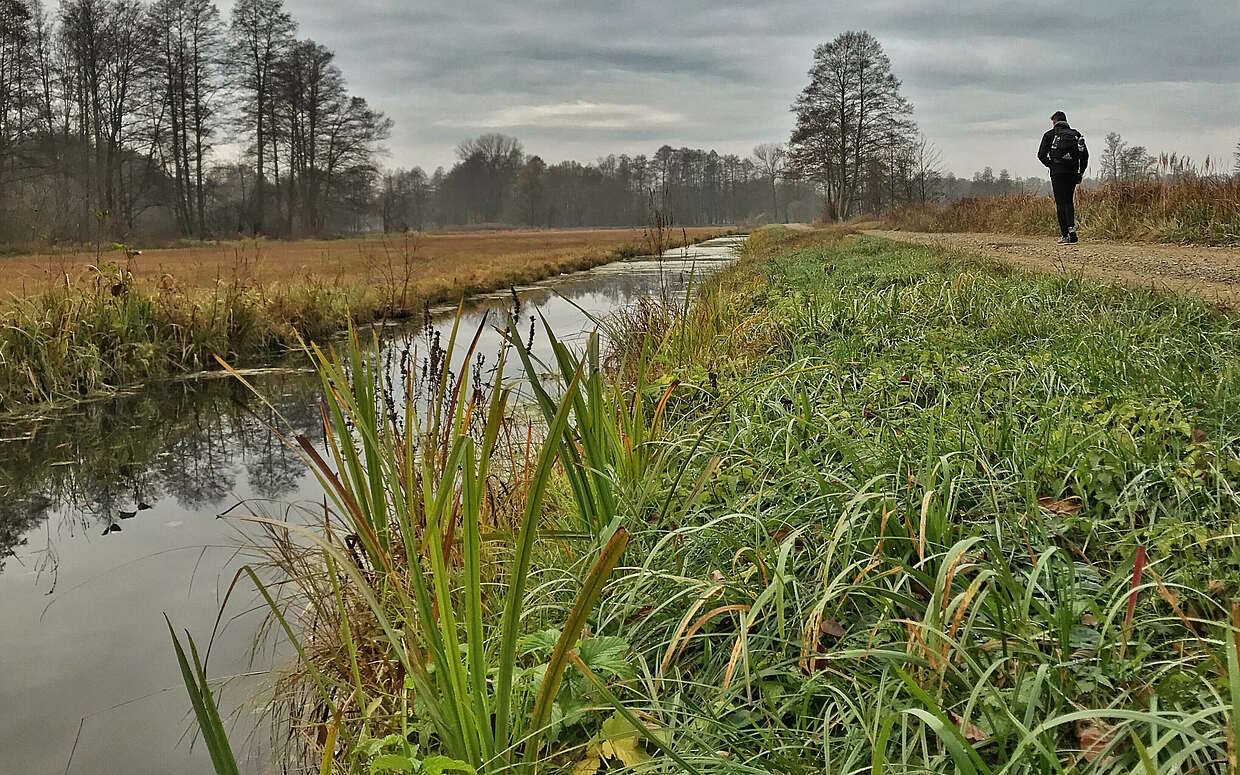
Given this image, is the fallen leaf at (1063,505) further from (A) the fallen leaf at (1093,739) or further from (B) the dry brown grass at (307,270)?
(B) the dry brown grass at (307,270)

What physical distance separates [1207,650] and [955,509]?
2.82ft

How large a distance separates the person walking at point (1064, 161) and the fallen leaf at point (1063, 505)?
10950mm

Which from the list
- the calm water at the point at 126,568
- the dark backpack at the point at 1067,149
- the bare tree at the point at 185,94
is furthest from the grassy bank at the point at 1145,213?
the bare tree at the point at 185,94

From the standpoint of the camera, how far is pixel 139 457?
17.7 ft

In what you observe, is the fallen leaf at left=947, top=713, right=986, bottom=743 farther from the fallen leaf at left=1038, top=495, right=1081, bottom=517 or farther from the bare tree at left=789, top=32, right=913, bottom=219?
the bare tree at left=789, top=32, right=913, bottom=219

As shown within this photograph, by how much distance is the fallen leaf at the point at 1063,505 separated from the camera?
2287mm

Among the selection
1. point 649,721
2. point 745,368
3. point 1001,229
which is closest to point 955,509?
point 649,721

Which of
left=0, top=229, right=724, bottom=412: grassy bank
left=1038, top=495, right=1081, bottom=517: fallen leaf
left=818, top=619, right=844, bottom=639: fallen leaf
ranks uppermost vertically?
left=0, top=229, right=724, bottom=412: grassy bank

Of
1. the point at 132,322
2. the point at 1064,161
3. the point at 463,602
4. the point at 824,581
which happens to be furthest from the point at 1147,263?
the point at 132,322

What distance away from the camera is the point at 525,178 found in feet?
260

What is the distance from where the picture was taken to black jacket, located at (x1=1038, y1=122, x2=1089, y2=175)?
37.9 ft

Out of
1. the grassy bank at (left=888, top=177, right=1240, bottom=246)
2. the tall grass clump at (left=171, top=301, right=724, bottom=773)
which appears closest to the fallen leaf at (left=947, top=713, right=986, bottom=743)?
the tall grass clump at (left=171, top=301, right=724, bottom=773)

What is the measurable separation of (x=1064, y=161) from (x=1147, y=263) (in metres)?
4.69

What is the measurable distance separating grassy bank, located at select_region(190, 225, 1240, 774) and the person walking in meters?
8.98
